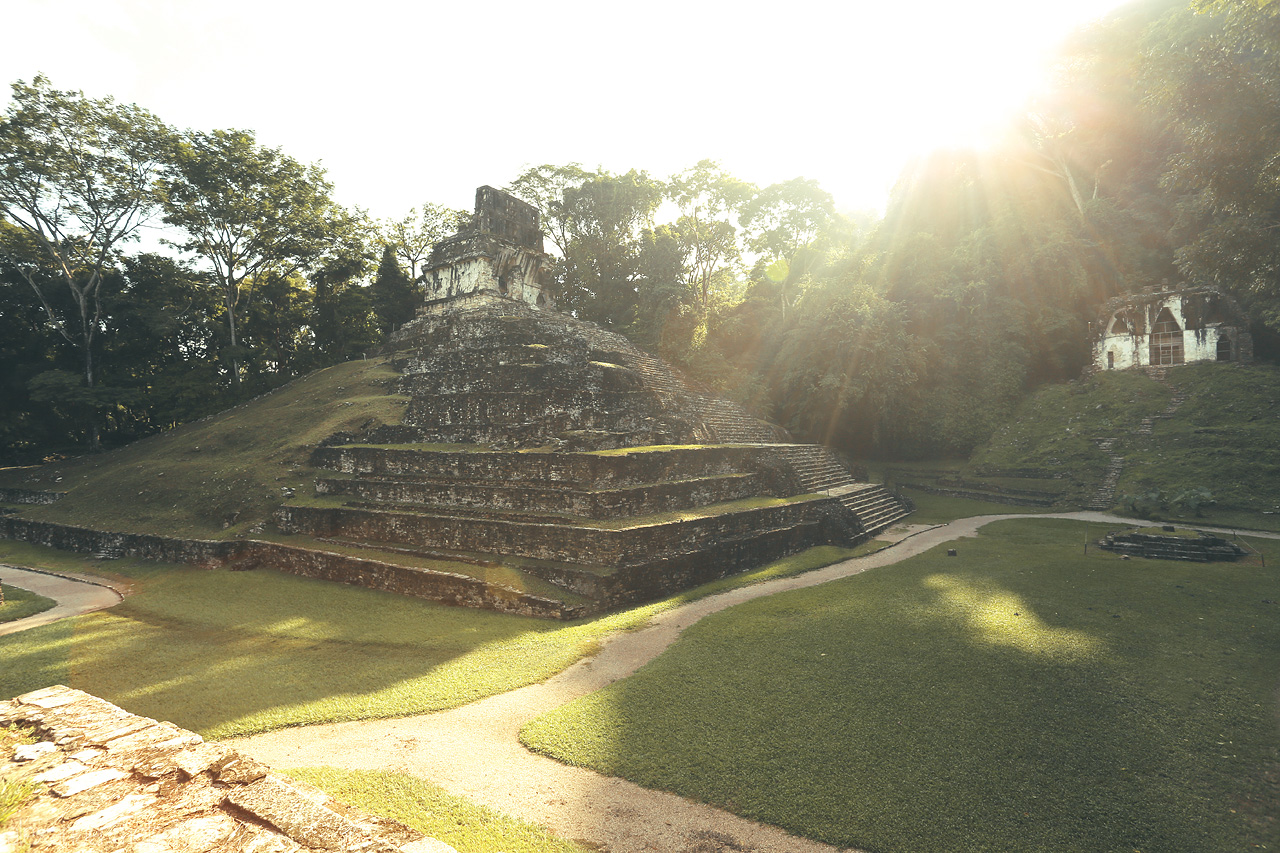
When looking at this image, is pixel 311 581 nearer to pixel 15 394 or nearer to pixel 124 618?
pixel 124 618

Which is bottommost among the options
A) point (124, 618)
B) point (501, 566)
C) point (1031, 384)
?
point (124, 618)

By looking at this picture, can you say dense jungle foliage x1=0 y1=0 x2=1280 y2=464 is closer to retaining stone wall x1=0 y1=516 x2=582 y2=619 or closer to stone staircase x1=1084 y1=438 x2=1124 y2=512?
stone staircase x1=1084 y1=438 x2=1124 y2=512

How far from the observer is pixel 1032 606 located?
745 cm

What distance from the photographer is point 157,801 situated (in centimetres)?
290

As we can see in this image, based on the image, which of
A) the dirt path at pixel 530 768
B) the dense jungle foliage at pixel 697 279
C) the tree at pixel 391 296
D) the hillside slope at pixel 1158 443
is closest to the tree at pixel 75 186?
the dense jungle foliage at pixel 697 279

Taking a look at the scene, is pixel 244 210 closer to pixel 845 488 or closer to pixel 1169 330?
pixel 845 488

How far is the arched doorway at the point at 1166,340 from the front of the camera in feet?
68.7

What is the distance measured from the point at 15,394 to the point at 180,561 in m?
16.1

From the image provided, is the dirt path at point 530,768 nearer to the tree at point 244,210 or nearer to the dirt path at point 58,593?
the dirt path at point 58,593

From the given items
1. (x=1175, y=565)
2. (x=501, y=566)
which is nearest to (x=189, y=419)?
(x=501, y=566)

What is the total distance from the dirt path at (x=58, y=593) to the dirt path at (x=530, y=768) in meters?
6.71

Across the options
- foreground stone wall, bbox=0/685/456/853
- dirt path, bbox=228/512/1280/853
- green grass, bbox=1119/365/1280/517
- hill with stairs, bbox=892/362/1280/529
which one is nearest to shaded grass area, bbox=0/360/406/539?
dirt path, bbox=228/512/1280/853

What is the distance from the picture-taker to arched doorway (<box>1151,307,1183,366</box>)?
21.0m

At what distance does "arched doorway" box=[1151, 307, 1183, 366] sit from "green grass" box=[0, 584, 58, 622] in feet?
108
